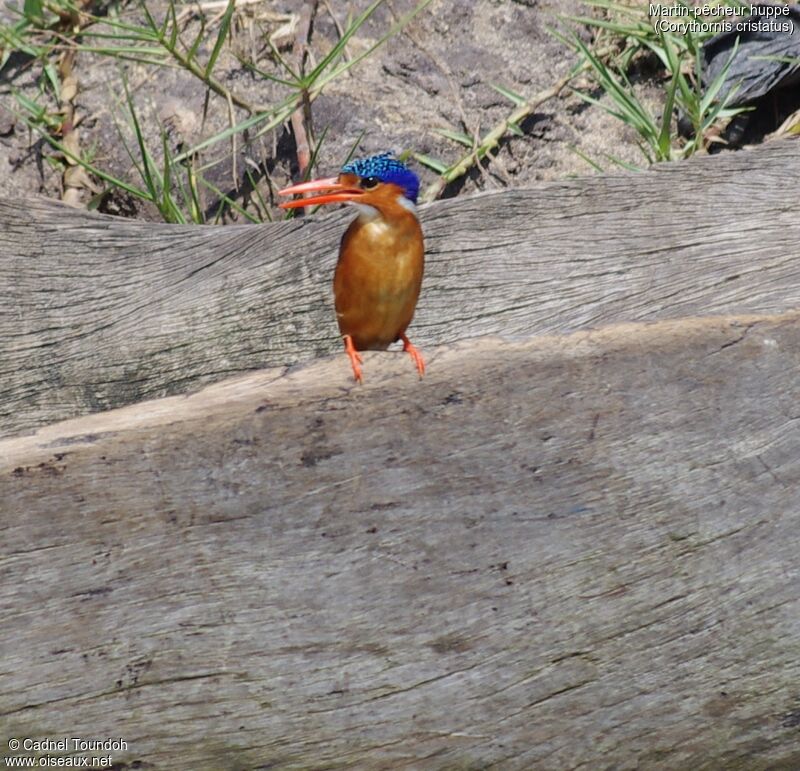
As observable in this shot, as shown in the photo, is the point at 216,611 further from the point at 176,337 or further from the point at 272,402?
the point at 176,337

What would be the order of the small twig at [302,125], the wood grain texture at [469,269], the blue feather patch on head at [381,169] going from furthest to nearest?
the small twig at [302,125] < the wood grain texture at [469,269] < the blue feather patch on head at [381,169]

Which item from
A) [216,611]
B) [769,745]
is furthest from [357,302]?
[769,745]

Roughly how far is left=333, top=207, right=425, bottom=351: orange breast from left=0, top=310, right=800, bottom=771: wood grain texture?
0.96 ft

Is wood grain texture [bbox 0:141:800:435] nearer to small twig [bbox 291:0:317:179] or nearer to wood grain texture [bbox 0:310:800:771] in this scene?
small twig [bbox 291:0:317:179]

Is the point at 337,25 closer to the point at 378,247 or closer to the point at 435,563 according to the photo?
the point at 378,247

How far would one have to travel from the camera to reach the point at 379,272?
2.67m

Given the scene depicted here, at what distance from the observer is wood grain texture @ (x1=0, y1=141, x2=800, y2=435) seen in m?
3.34

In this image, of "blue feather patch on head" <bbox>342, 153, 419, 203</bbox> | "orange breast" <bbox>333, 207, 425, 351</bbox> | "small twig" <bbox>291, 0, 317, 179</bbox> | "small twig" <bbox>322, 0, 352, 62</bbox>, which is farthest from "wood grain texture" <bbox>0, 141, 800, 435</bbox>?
"small twig" <bbox>322, 0, 352, 62</bbox>

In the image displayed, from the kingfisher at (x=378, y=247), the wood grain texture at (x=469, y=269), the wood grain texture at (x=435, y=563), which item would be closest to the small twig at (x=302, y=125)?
the wood grain texture at (x=469, y=269)

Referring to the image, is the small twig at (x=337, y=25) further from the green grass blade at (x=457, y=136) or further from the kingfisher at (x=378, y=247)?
the kingfisher at (x=378, y=247)

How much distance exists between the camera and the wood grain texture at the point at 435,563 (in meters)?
2.34

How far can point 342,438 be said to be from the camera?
7.82 feet

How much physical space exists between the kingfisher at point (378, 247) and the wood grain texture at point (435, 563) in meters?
0.30

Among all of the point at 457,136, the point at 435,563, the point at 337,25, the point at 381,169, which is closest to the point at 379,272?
the point at 381,169
